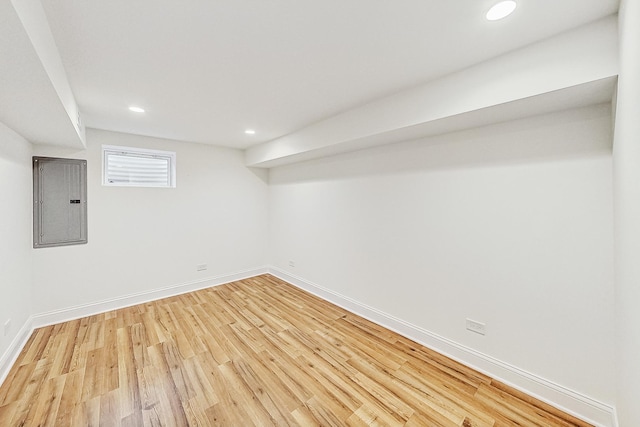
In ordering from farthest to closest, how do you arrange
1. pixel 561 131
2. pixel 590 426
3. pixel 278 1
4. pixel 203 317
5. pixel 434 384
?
pixel 203 317, pixel 434 384, pixel 561 131, pixel 590 426, pixel 278 1

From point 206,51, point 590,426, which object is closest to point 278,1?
point 206,51

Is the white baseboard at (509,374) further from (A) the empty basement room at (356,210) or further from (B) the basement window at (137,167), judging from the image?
(B) the basement window at (137,167)

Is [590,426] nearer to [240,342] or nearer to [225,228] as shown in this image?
[240,342]

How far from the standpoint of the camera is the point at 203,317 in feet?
10.4

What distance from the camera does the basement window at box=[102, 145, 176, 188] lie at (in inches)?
134

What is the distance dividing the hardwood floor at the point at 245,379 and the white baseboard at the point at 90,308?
0.30ft

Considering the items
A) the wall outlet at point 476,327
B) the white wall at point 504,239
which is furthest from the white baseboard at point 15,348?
the wall outlet at point 476,327

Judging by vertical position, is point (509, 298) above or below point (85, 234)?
below

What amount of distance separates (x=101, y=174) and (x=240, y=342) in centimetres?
287

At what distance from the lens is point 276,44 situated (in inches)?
61.9

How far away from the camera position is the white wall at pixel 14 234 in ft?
7.04

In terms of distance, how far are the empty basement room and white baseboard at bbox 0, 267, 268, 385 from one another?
32 mm

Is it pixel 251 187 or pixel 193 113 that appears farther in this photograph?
pixel 251 187

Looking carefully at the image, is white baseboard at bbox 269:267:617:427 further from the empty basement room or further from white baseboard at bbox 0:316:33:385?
white baseboard at bbox 0:316:33:385
